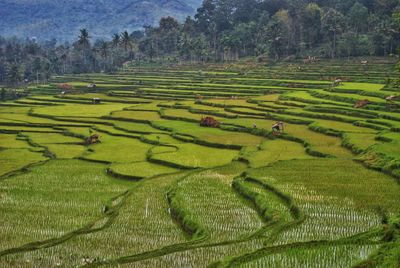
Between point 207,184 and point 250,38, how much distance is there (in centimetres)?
6063

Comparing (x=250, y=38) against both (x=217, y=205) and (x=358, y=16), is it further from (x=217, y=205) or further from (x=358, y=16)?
(x=217, y=205)

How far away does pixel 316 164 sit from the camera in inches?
803

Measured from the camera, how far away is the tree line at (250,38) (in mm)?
61519

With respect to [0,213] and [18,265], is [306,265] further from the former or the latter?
[0,213]

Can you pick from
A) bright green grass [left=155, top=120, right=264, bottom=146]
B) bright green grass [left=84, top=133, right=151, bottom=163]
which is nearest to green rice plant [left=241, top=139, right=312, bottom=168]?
bright green grass [left=155, top=120, right=264, bottom=146]

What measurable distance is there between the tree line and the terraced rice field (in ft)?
77.5

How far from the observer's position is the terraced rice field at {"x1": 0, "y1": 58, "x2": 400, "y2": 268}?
12.1m

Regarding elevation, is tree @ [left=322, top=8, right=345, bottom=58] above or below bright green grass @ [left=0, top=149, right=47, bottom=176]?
above

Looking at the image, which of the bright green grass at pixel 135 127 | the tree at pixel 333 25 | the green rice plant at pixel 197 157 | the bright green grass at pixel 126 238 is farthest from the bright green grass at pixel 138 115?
the tree at pixel 333 25

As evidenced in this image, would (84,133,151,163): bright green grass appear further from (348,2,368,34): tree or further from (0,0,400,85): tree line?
(348,2,368,34): tree

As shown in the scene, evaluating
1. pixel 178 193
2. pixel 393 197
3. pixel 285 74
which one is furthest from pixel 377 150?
pixel 285 74

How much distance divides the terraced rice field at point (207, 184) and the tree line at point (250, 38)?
2361 cm

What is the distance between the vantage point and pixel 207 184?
18.8 metres

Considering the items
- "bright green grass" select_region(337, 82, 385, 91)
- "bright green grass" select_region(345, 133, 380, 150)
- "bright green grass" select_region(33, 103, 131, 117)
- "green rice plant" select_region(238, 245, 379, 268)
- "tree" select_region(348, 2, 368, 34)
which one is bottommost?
"green rice plant" select_region(238, 245, 379, 268)
